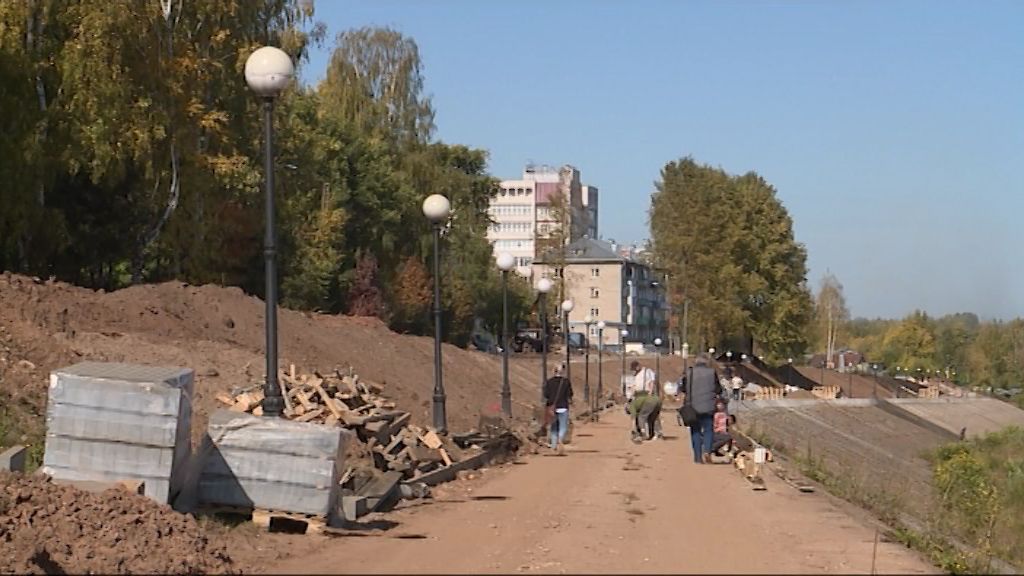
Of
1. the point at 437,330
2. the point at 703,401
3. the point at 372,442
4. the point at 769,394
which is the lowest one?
the point at 769,394

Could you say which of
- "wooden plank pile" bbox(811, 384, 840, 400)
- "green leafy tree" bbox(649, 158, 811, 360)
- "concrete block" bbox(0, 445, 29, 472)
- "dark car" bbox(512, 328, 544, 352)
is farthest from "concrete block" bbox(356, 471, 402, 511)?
"dark car" bbox(512, 328, 544, 352)

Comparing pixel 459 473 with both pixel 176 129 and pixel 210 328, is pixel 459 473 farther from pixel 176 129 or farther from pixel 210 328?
pixel 176 129

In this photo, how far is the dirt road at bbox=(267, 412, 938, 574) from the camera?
9.45 metres

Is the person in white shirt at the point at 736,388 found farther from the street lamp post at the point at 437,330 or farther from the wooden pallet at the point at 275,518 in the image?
the wooden pallet at the point at 275,518

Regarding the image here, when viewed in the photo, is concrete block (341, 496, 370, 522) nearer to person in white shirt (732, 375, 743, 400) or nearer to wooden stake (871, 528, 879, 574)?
wooden stake (871, 528, 879, 574)

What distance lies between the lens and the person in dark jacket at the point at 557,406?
23.7 meters

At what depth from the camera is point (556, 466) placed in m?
20.1

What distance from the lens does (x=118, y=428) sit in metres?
10.7

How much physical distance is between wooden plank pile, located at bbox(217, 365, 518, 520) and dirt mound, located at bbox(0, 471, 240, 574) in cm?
250

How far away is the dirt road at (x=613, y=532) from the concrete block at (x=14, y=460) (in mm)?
2942

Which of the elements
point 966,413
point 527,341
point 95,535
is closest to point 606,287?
point 966,413

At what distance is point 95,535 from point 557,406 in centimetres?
1454

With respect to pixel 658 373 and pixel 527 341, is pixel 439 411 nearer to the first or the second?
pixel 658 373

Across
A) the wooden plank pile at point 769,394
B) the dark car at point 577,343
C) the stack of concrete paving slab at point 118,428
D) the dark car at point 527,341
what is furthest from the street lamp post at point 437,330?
the dark car at point 577,343
